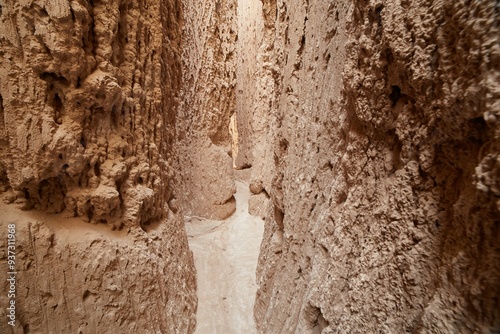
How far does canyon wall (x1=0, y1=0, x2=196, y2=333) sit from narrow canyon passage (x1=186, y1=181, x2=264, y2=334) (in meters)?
0.43

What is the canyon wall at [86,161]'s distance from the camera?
55.7 inches

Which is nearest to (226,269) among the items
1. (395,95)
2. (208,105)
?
(208,105)

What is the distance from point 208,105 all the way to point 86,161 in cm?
298

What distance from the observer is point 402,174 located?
98 cm

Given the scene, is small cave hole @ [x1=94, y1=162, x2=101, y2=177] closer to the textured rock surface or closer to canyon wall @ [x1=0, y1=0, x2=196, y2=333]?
canyon wall @ [x1=0, y1=0, x2=196, y2=333]

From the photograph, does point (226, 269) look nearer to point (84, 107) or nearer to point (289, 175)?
point (289, 175)

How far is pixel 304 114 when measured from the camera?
2107 mm

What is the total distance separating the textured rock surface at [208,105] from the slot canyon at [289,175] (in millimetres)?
1379

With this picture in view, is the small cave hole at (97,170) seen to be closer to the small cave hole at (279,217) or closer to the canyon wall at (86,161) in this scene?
the canyon wall at (86,161)

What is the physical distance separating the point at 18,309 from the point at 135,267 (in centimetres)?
66

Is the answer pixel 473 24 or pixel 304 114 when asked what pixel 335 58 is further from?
pixel 473 24

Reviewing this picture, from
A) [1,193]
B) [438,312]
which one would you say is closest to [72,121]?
[1,193]

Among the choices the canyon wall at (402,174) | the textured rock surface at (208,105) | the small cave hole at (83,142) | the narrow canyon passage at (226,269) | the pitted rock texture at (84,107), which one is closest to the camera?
the canyon wall at (402,174)

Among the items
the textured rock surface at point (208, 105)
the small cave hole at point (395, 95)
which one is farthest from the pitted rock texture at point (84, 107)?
the textured rock surface at point (208, 105)
